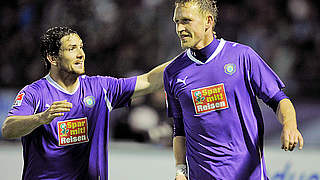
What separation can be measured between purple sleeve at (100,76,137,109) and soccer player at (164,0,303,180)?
26.8 inches

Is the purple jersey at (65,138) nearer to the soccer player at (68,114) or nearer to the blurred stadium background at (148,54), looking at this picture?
the soccer player at (68,114)

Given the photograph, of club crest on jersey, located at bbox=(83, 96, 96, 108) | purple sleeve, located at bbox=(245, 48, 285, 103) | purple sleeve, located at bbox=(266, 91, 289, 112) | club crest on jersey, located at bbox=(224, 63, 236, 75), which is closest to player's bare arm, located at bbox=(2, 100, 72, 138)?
club crest on jersey, located at bbox=(83, 96, 96, 108)

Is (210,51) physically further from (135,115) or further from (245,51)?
(135,115)

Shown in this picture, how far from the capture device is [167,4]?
28.6 ft

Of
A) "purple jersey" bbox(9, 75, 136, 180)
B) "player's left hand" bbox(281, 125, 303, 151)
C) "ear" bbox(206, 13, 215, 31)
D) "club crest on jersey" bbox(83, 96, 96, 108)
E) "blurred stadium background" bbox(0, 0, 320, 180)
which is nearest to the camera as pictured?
"player's left hand" bbox(281, 125, 303, 151)

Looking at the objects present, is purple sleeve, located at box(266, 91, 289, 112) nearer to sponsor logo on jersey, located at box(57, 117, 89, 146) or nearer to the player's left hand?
the player's left hand

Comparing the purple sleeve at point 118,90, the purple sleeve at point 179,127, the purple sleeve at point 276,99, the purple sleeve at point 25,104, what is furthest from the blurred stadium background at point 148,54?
the purple sleeve at point 276,99

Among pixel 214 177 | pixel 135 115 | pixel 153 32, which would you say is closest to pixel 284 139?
pixel 214 177

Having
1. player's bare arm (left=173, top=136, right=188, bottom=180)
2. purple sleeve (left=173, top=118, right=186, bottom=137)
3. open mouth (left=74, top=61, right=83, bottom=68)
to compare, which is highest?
open mouth (left=74, top=61, right=83, bottom=68)

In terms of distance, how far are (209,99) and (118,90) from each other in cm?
100

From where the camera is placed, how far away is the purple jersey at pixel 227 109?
3.78 metres

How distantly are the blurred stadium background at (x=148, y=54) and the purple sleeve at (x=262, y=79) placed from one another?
265cm

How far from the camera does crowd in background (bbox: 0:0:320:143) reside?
25.0 ft

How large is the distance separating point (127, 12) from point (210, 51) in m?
5.44
